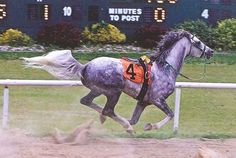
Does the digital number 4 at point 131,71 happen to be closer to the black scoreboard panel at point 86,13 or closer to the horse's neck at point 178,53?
the horse's neck at point 178,53

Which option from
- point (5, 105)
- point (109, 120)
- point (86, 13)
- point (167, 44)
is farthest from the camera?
point (86, 13)

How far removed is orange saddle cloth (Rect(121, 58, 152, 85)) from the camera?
6.74 meters

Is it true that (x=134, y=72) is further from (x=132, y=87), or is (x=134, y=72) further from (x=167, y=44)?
(x=167, y=44)

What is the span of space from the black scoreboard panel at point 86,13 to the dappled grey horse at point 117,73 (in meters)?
9.49

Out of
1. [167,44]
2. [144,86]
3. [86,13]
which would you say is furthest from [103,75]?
[86,13]

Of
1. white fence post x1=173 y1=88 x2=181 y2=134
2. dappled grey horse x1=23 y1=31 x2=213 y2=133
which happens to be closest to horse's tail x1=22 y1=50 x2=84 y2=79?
dappled grey horse x1=23 y1=31 x2=213 y2=133

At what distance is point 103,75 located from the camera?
6.71 metres

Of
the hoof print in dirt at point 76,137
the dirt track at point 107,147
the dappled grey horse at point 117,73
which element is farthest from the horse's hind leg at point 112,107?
the hoof print in dirt at point 76,137

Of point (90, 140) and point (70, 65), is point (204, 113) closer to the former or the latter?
point (90, 140)

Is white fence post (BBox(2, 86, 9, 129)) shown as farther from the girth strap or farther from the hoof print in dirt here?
the girth strap

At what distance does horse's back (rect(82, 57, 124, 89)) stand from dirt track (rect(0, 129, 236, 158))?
742 millimetres

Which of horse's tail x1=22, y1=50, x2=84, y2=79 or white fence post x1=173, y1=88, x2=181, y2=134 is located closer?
horse's tail x1=22, y1=50, x2=84, y2=79

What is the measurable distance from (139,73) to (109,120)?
111 inches

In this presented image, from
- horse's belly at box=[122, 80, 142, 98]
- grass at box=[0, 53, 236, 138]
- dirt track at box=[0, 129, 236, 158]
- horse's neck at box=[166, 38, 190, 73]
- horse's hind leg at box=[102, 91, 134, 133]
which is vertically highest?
horse's neck at box=[166, 38, 190, 73]
